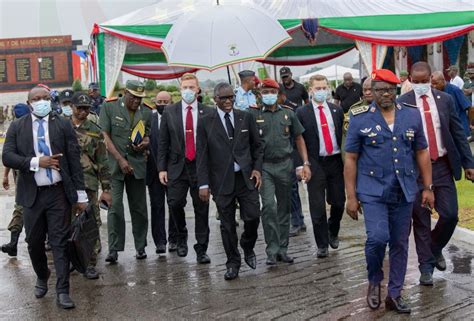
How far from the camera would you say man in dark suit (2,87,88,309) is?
7262 mm

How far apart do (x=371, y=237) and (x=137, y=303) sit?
2.15 metres

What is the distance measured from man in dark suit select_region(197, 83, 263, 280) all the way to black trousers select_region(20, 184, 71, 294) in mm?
1387

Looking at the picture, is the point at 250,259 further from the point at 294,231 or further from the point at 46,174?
the point at 46,174

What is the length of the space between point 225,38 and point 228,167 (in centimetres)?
336

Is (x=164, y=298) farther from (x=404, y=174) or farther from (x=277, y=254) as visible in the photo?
(x=404, y=174)

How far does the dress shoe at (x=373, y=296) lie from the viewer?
6566mm

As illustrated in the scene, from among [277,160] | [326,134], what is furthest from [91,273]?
[326,134]

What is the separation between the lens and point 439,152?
7.47 m

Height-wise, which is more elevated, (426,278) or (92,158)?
(92,158)

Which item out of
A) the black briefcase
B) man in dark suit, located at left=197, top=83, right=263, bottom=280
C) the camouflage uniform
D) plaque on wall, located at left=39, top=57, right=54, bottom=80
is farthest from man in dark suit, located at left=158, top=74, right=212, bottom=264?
plaque on wall, located at left=39, top=57, right=54, bottom=80

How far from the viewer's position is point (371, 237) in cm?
647

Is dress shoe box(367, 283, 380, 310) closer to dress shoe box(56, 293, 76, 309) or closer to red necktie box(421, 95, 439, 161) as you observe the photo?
red necktie box(421, 95, 439, 161)

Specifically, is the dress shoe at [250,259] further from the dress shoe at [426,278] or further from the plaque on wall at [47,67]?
the plaque on wall at [47,67]

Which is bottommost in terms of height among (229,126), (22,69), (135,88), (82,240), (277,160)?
(82,240)
